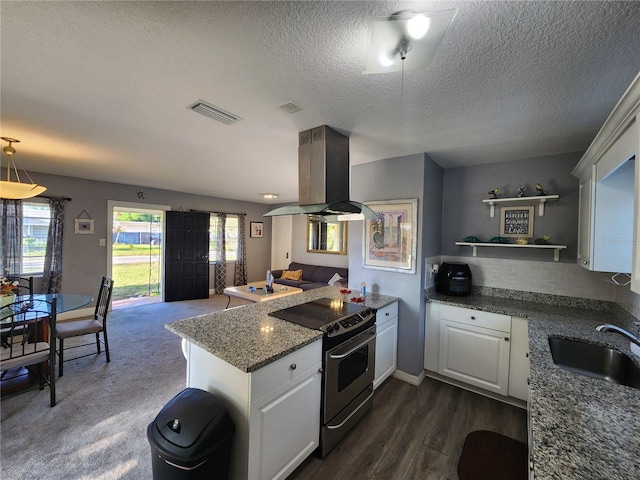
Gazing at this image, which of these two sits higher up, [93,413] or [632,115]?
[632,115]

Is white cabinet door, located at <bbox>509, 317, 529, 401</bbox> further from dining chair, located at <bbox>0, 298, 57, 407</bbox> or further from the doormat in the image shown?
dining chair, located at <bbox>0, 298, 57, 407</bbox>

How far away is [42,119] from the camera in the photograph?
6.91ft

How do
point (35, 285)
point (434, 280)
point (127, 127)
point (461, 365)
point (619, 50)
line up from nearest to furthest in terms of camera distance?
1. point (619, 50)
2. point (127, 127)
3. point (461, 365)
4. point (434, 280)
5. point (35, 285)

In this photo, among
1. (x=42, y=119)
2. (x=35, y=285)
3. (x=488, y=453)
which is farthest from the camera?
(x=35, y=285)

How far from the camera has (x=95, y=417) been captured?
84.8 inches

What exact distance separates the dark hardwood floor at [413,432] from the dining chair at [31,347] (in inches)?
91.8

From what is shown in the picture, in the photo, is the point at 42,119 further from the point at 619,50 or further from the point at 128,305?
the point at 128,305

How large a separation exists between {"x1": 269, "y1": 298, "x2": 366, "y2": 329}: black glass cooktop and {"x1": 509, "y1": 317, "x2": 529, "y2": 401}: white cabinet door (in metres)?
1.35

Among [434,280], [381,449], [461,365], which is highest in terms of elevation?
[434,280]

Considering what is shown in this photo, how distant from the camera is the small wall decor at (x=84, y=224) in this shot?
4.53 m

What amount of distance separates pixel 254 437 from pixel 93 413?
181 centimetres

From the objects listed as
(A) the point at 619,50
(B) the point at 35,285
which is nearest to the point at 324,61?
(A) the point at 619,50

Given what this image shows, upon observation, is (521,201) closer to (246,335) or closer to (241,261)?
(246,335)

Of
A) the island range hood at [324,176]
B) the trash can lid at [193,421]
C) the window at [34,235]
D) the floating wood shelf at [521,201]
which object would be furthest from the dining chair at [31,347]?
the floating wood shelf at [521,201]
